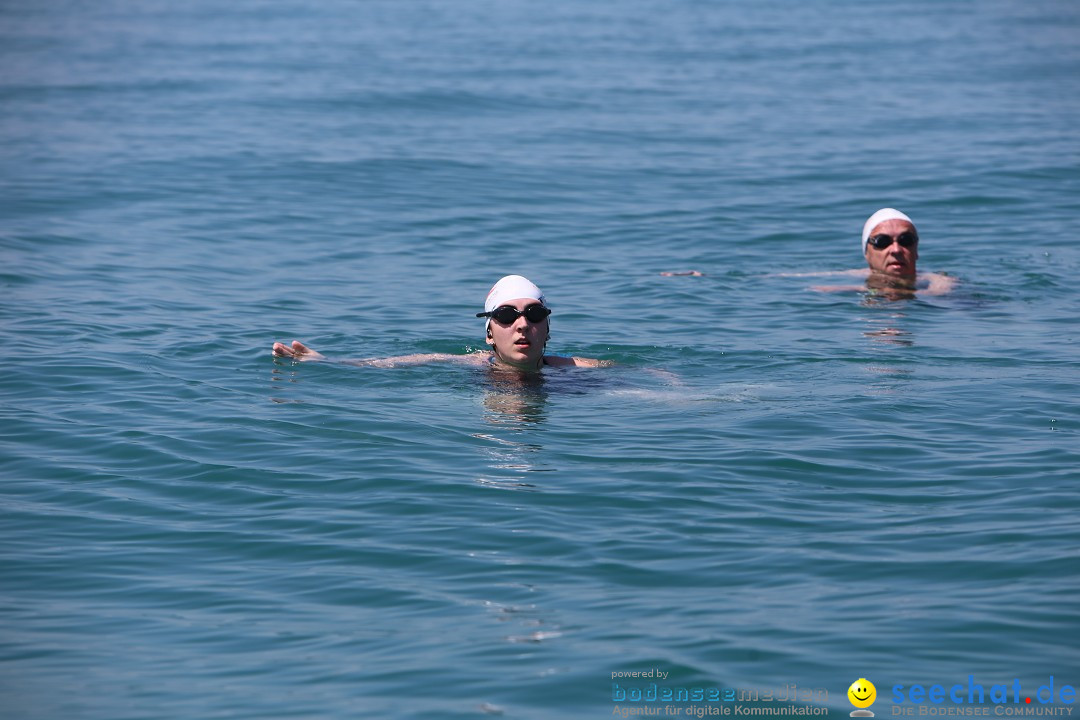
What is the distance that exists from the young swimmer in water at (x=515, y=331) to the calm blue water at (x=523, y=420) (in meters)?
0.29

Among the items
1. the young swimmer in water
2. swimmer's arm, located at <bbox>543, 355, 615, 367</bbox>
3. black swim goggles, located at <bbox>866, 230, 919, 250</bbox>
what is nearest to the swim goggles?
black swim goggles, located at <bbox>866, 230, 919, 250</bbox>

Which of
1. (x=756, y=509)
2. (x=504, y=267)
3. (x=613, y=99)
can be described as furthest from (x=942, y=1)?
(x=756, y=509)

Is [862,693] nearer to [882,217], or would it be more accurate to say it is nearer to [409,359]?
[409,359]

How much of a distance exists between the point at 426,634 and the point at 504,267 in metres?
10.6

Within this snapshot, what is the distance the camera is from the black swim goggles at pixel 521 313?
11.8 meters

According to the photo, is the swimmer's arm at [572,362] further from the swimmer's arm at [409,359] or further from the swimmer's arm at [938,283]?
the swimmer's arm at [938,283]

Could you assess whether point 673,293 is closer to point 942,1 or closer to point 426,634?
point 426,634

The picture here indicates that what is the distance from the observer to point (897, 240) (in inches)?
623

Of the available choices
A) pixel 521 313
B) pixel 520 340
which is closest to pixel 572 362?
pixel 520 340

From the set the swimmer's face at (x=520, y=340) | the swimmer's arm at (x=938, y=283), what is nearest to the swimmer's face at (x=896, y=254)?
the swimmer's arm at (x=938, y=283)

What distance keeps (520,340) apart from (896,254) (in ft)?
19.7

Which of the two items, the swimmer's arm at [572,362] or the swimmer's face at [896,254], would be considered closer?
the swimmer's arm at [572,362]

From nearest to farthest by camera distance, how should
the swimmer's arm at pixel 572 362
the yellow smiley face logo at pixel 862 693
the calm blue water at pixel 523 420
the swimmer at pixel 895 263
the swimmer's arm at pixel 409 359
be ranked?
the yellow smiley face logo at pixel 862 693
the calm blue water at pixel 523 420
the swimmer's arm at pixel 409 359
the swimmer's arm at pixel 572 362
the swimmer at pixel 895 263

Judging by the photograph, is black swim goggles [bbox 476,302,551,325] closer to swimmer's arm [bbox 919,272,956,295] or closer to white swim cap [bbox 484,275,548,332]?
white swim cap [bbox 484,275,548,332]
